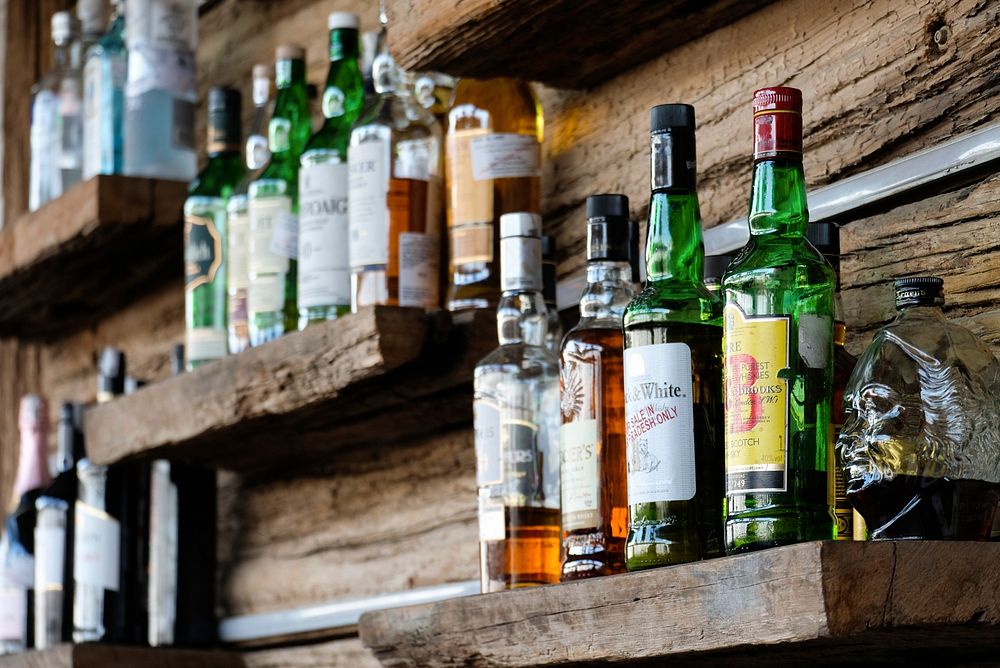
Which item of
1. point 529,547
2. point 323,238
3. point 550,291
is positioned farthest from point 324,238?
point 529,547

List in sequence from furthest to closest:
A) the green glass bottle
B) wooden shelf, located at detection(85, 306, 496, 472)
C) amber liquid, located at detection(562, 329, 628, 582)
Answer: the green glass bottle
wooden shelf, located at detection(85, 306, 496, 472)
amber liquid, located at detection(562, 329, 628, 582)

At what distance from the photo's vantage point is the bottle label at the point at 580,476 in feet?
3.51

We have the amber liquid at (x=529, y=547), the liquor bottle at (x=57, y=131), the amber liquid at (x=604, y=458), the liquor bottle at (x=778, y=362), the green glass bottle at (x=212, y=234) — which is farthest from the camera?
the liquor bottle at (x=57, y=131)

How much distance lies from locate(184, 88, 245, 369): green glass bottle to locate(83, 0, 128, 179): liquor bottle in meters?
0.14

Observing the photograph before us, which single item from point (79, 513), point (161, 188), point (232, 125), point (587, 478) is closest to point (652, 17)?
point (587, 478)

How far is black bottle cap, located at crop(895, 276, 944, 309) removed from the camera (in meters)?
0.93

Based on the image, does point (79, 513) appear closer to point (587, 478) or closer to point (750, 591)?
point (587, 478)

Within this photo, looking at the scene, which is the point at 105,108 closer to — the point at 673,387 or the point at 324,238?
the point at 324,238

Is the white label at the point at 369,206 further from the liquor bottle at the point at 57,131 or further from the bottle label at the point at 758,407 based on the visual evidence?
the liquor bottle at the point at 57,131

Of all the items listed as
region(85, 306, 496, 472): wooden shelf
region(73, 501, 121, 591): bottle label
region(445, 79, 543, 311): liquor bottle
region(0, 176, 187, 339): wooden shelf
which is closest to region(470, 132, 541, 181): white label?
region(445, 79, 543, 311): liquor bottle

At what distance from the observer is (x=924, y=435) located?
89 centimetres

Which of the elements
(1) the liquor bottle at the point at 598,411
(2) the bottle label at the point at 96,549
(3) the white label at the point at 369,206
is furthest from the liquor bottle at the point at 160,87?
(1) the liquor bottle at the point at 598,411

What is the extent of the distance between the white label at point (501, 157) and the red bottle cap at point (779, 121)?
0.41m

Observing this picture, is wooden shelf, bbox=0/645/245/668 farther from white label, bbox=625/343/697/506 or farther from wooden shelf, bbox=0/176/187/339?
white label, bbox=625/343/697/506
